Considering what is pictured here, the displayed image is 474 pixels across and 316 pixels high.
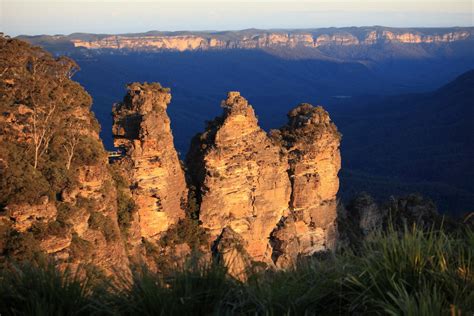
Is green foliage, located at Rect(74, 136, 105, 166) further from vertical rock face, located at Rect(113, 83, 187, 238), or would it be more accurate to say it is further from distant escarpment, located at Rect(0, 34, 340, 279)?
vertical rock face, located at Rect(113, 83, 187, 238)

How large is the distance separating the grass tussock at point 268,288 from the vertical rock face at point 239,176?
65.1ft

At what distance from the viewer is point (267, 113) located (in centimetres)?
17612

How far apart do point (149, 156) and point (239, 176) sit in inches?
196

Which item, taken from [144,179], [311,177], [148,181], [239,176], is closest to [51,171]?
[144,179]

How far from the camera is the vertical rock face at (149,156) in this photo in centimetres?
2389

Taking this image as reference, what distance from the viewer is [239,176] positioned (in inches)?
1065

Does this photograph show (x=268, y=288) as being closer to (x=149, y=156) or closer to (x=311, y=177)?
(x=149, y=156)

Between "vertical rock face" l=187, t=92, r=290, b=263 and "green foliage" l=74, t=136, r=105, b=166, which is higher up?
"green foliage" l=74, t=136, r=105, b=166

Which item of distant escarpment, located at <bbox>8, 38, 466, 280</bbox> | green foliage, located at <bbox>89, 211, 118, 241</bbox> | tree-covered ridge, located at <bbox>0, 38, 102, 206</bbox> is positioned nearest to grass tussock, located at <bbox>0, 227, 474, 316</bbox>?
distant escarpment, located at <bbox>8, 38, 466, 280</bbox>

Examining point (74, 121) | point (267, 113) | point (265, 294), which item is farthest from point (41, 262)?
point (267, 113)

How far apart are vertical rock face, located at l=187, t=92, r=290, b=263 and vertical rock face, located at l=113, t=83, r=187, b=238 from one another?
1.79m

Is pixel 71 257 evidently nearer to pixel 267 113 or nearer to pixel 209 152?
pixel 209 152

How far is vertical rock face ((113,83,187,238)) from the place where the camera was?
23891 mm

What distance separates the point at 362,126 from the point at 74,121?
364 feet
